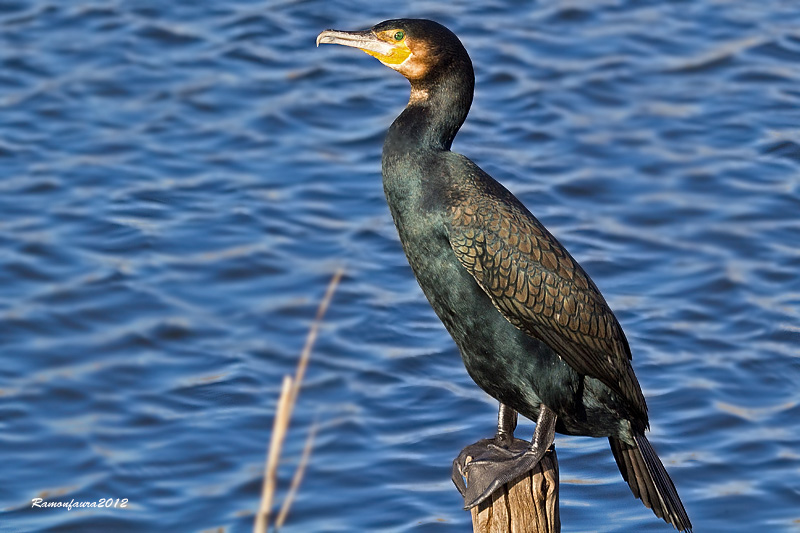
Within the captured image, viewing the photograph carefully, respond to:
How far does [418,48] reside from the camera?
497cm

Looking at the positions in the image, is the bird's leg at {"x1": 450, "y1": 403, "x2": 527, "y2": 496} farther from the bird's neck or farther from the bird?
the bird's neck

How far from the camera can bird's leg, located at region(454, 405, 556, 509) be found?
484 centimetres

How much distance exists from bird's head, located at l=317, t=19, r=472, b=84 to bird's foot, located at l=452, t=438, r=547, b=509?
4.77 ft

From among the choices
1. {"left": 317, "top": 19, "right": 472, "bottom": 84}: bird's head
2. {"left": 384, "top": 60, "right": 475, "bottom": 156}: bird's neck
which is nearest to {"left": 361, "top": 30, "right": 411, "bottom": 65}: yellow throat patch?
{"left": 317, "top": 19, "right": 472, "bottom": 84}: bird's head

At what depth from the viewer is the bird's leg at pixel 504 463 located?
4.84 metres

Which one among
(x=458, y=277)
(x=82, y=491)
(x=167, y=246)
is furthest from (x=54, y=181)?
(x=458, y=277)

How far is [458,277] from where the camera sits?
4906 millimetres

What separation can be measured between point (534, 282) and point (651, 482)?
0.95 m

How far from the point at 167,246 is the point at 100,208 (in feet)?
2.44

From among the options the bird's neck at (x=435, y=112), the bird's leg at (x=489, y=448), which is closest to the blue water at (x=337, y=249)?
the bird's leg at (x=489, y=448)

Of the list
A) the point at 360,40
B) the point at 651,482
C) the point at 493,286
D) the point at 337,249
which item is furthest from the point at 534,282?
the point at 337,249

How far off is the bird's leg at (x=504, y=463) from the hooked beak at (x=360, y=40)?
150cm

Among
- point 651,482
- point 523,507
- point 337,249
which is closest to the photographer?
point 523,507

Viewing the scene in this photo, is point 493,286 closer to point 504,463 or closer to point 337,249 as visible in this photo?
point 504,463
